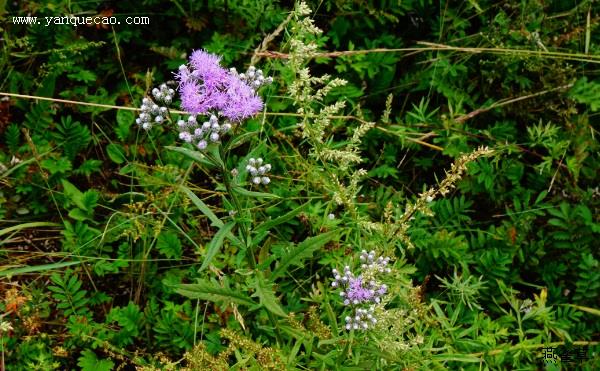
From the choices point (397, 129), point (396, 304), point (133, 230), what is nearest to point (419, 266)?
point (396, 304)

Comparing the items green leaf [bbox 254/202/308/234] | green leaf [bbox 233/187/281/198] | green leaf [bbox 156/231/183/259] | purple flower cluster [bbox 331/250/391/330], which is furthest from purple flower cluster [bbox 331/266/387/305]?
green leaf [bbox 156/231/183/259]

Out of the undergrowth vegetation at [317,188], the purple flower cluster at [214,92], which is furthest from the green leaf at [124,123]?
the purple flower cluster at [214,92]

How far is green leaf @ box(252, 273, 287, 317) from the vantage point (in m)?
2.40

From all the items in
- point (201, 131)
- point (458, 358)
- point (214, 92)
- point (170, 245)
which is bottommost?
point (458, 358)

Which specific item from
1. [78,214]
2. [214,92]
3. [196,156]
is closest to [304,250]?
[196,156]

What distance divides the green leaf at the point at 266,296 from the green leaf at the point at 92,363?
1.11 metres

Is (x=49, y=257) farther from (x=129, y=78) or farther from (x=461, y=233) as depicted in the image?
(x=461, y=233)

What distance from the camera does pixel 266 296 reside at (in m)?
2.44

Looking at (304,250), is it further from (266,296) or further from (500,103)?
(500,103)

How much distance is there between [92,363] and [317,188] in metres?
1.49

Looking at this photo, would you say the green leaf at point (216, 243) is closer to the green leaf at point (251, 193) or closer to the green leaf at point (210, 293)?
the green leaf at point (251, 193)

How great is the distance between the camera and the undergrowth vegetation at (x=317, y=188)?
9.82 feet

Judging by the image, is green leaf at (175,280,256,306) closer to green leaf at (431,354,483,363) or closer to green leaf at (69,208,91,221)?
green leaf at (431,354,483,363)

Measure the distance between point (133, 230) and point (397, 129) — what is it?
5.60 feet
